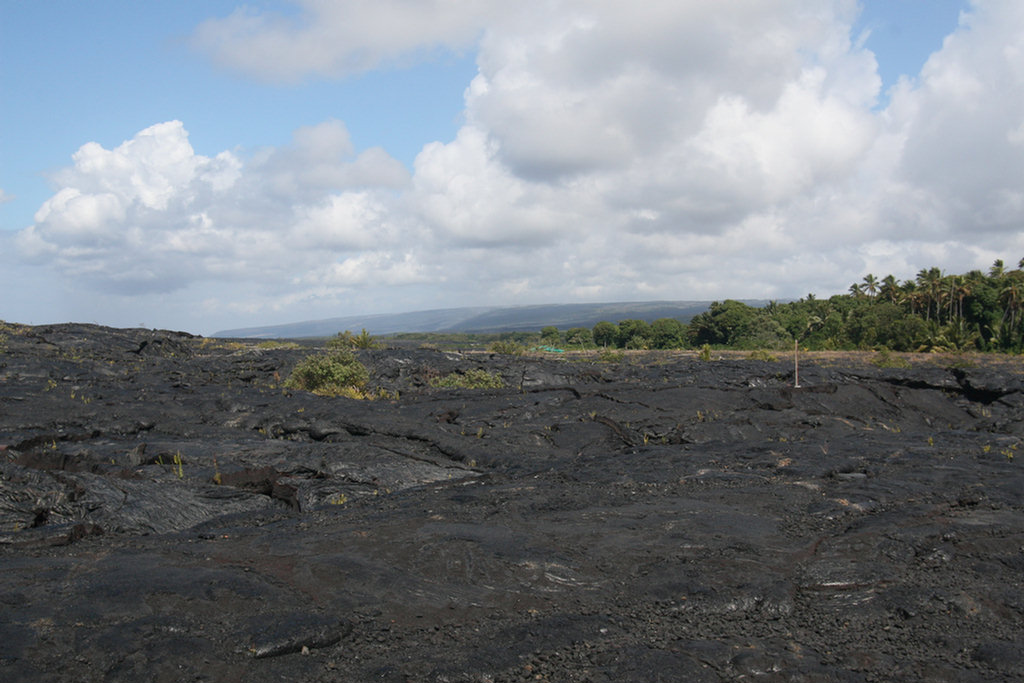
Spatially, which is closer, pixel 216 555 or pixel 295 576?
pixel 295 576

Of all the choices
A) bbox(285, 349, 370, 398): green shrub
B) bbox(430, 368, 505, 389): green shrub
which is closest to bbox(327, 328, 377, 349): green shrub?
bbox(430, 368, 505, 389): green shrub

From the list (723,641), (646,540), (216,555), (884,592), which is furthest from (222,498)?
(884,592)

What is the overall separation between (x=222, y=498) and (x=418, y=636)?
6069mm

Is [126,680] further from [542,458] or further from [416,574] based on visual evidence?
[542,458]

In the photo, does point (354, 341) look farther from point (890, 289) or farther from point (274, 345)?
point (890, 289)

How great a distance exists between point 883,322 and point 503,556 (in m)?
72.1

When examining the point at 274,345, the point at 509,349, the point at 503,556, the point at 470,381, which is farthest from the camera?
the point at 274,345

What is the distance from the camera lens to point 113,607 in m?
6.13

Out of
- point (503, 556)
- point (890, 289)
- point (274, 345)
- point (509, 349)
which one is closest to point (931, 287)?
point (890, 289)

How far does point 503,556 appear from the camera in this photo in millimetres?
7711

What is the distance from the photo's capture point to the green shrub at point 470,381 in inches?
1225

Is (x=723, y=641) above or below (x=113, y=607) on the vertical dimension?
below

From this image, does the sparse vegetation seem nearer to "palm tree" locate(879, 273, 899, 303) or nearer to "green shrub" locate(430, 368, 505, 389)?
"green shrub" locate(430, 368, 505, 389)

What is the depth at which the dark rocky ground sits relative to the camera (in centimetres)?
575
